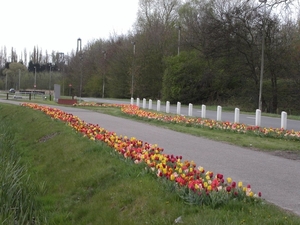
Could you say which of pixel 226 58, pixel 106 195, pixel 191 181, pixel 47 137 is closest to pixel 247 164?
pixel 106 195

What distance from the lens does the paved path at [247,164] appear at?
7.62 m

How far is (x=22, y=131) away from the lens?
70.7 ft

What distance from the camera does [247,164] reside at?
1045 cm

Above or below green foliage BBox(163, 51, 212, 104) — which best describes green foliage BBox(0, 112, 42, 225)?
below

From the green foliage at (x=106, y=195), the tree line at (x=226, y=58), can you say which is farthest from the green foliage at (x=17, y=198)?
the tree line at (x=226, y=58)

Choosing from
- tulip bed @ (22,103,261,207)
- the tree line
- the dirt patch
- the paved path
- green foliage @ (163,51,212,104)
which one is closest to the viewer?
tulip bed @ (22,103,261,207)

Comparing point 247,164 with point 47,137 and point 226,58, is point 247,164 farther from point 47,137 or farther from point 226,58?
point 226,58

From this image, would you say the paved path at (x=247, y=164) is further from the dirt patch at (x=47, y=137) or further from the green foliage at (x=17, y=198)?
the green foliage at (x=17, y=198)

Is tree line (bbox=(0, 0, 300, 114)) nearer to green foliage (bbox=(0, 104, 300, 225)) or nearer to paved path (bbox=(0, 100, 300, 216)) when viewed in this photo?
paved path (bbox=(0, 100, 300, 216))

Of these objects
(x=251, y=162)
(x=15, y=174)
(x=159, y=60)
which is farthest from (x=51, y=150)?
(x=159, y=60)

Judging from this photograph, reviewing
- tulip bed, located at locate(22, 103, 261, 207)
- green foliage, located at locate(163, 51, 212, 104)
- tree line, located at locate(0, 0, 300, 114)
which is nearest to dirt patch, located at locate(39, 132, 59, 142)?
tulip bed, located at locate(22, 103, 261, 207)

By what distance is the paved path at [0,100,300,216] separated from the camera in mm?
7617

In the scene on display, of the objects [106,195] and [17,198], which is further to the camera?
[17,198]

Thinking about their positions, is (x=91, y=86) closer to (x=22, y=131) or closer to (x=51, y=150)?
(x=22, y=131)
